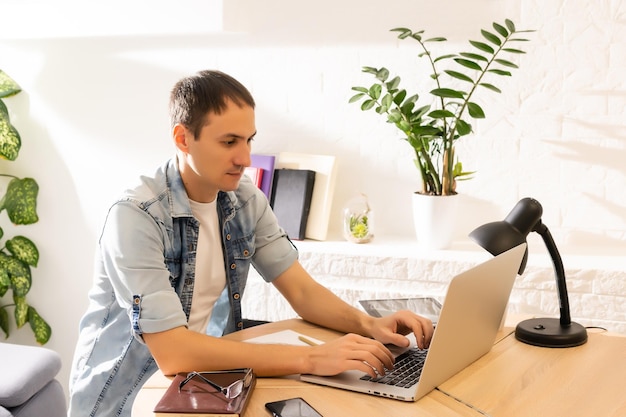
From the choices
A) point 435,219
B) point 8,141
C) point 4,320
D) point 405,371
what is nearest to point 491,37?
point 435,219

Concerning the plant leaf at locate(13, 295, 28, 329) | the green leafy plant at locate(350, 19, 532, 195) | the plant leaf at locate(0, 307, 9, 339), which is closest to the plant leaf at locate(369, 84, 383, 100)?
the green leafy plant at locate(350, 19, 532, 195)

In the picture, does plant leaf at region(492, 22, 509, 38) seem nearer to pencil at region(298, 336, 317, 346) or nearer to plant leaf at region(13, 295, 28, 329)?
pencil at region(298, 336, 317, 346)

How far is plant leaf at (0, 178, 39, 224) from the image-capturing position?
3.64 m

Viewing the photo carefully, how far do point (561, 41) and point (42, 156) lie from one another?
230cm

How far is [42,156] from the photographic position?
147 inches

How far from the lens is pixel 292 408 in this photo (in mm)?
1468

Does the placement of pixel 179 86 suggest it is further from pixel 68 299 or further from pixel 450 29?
pixel 68 299

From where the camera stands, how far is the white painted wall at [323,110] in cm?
295

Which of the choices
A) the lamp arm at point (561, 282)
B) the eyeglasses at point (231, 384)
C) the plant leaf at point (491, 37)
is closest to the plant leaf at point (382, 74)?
the plant leaf at point (491, 37)

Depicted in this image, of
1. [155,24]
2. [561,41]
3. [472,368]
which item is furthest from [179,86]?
[561,41]

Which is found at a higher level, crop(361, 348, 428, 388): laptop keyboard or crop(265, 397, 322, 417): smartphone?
crop(361, 348, 428, 388): laptop keyboard

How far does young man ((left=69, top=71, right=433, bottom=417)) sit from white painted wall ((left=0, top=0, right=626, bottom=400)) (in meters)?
1.15

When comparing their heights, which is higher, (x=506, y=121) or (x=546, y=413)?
(x=506, y=121)

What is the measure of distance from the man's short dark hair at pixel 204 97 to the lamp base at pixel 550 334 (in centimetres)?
83
